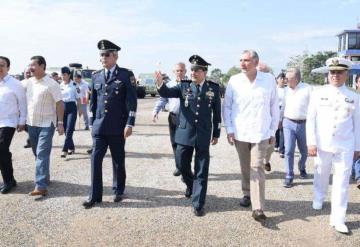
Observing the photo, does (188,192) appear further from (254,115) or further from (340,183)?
(340,183)

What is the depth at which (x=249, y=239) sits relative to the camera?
4418 millimetres

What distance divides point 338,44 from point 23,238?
55.3m

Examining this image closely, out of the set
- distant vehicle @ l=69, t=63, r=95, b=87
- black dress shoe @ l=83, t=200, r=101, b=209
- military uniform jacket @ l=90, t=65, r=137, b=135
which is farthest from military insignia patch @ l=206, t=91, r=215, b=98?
Result: distant vehicle @ l=69, t=63, r=95, b=87

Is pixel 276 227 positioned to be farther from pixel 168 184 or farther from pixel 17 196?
pixel 17 196

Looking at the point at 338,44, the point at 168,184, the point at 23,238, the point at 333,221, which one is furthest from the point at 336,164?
the point at 338,44

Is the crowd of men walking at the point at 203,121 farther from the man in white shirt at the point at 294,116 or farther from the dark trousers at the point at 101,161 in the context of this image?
the man in white shirt at the point at 294,116

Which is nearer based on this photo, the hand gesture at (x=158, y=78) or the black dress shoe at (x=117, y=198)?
the hand gesture at (x=158, y=78)

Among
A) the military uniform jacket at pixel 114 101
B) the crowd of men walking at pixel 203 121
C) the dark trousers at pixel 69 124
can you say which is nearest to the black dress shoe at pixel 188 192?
the crowd of men walking at pixel 203 121

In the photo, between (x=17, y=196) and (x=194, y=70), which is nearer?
(x=194, y=70)

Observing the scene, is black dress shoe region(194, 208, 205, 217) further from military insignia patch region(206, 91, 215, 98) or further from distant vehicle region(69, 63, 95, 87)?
distant vehicle region(69, 63, 95, 87)

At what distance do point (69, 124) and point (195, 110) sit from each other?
461cm

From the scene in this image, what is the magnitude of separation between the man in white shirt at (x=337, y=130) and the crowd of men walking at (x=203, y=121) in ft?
0.04

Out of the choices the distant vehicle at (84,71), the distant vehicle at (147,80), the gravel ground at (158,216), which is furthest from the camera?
the distant vehicle at (147,80)

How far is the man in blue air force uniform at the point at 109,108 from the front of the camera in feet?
17.7
